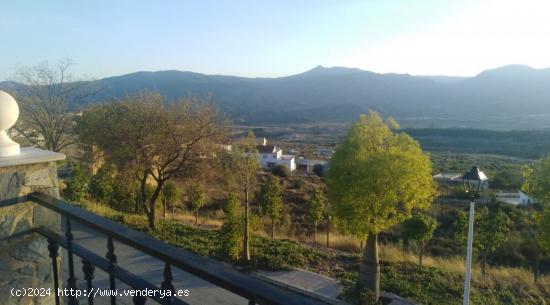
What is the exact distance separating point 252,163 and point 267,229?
8.33 metres

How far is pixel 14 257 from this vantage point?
2.32m

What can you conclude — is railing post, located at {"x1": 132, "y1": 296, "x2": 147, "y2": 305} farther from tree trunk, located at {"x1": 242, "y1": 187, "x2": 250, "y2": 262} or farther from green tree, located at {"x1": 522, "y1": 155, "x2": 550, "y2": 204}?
green tree, located at {"x1": 522, "y1": 155, "x2": 550, "y2": 204}

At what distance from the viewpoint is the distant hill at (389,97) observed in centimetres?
8969

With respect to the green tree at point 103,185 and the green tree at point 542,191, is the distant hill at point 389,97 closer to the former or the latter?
the green tree at point 103,185

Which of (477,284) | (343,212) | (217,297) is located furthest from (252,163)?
(477,284)

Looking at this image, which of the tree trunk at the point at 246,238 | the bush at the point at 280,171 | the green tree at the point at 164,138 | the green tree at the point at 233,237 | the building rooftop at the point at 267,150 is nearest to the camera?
the tree trunk at the point at 246,238

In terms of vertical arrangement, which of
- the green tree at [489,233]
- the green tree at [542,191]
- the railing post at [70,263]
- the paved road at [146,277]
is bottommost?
the green tree at [489,233]

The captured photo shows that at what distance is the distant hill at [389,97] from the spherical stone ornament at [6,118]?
75439 mm

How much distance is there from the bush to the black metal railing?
34.0m

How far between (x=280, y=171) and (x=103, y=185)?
22.6 meters

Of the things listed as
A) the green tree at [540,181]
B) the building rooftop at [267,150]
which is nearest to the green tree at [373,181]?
the green tree at [540,181]

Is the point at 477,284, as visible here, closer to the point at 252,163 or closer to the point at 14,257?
the point at 252,163

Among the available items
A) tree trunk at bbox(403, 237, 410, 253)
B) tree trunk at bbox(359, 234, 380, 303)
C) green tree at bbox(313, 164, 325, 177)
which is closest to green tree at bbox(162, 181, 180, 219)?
tree trunk at bbox(403, 237, 410, 253)

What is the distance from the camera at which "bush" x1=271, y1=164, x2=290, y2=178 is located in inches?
1429
